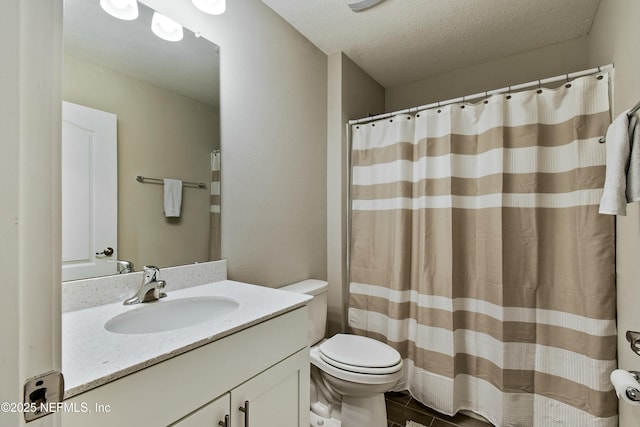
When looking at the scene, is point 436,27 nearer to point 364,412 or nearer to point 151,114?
point 151,114

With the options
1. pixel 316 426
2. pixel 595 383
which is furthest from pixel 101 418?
pixel 595 383

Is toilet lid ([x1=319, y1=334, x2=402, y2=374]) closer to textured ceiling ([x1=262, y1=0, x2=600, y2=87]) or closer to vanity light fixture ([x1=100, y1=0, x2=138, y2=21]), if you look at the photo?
vanity light fixture ([x1=100, y1=0, x2=138, y2=21])

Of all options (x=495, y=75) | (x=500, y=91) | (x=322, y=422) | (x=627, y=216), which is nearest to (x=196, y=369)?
(x=322, y=422)

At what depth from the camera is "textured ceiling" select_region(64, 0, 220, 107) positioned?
3.29 feet

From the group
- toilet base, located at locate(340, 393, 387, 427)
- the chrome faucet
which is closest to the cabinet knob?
the chrome faucet

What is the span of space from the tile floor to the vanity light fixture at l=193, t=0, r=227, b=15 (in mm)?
2327

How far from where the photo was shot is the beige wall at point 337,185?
2111 millimetres

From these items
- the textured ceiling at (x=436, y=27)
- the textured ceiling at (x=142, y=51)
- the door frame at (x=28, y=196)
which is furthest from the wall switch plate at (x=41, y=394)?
the textured ceiling at (x=436, y=27)

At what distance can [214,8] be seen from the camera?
129 centimetres

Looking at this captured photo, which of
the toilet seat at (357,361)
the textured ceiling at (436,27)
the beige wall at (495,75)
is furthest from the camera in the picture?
the beige wall at (495,75)

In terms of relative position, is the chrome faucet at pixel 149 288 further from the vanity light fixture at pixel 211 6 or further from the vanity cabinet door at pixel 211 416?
the vanity light fixture at pixel 211 6

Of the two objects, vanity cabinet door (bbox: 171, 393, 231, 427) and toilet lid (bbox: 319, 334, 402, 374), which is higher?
vanity cabinet door (bbox: 171, 393, 231, 427)

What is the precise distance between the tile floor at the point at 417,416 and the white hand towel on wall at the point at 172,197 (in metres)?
1.65

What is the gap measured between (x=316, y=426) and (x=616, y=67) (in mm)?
2310
